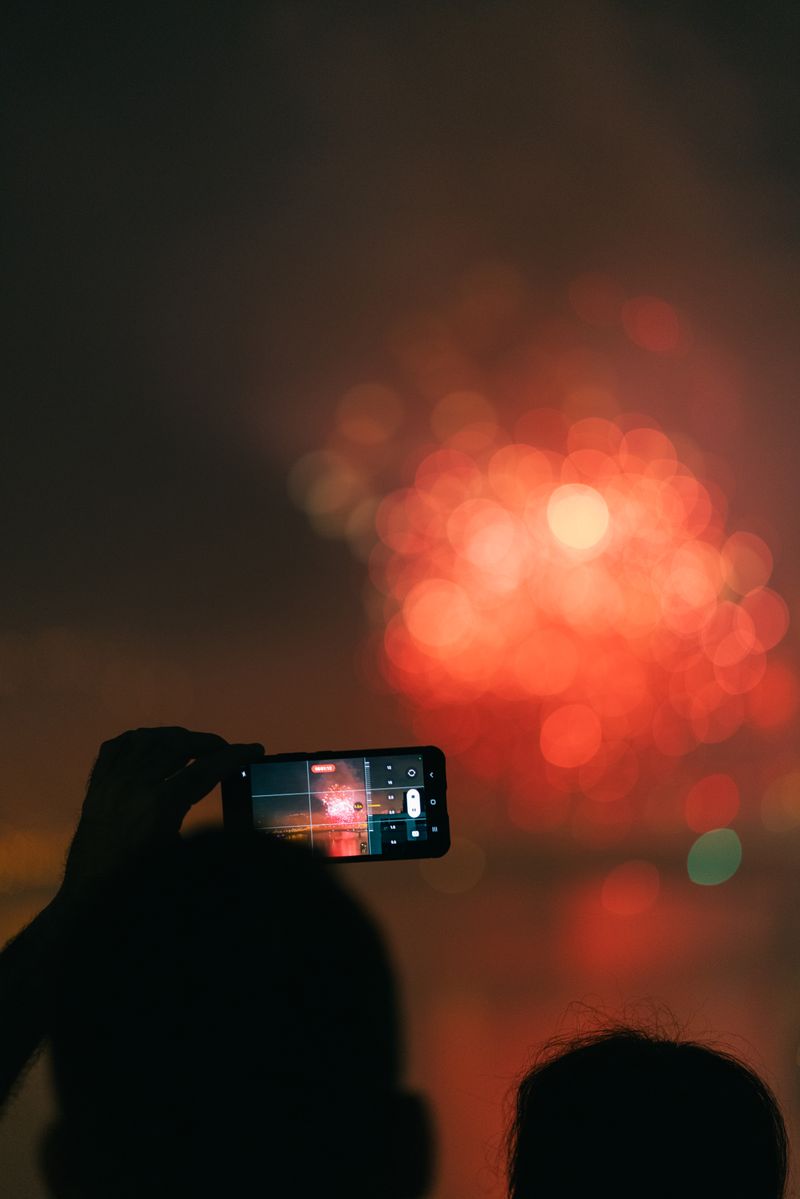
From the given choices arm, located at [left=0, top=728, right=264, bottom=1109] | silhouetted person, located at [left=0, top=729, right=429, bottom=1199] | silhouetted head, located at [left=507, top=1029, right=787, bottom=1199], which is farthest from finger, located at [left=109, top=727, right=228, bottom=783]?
silhouetted head, located at [left=507, top=1029, right=787, bottom=1199]

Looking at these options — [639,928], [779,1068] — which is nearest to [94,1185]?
[779,1068]

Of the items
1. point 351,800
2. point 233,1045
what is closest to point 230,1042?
point 233,1045

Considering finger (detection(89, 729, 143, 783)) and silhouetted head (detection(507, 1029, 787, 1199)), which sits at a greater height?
finger (detection(89, 729, 143, 783))

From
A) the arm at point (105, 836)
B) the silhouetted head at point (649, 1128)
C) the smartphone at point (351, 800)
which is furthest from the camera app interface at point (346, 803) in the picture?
the silhouetted head at point (649, 1128)

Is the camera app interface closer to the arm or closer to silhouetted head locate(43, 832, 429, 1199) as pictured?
the arm

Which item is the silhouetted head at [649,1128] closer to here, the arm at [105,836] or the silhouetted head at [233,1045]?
the silhouetted head at [233,1045]

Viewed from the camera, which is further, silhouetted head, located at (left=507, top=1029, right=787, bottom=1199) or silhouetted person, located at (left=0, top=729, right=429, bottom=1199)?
silhouetted head, located at (left=507, top=1029, right=787, bottom=1199)

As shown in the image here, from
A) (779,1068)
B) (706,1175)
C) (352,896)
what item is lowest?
(779,1068)

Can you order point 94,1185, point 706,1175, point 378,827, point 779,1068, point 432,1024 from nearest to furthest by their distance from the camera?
point 94,1185 → point 706,1175 → point 378,827 → point 779,1068 → point 432,1024

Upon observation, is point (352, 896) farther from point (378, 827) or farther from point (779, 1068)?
point (779, 1068)
